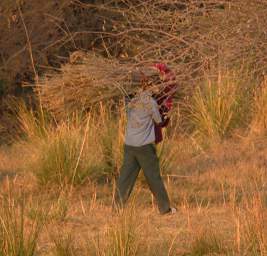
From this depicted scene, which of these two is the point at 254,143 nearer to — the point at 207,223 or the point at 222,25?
the point at 207,223

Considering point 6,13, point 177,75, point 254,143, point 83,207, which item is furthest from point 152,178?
point 6,13

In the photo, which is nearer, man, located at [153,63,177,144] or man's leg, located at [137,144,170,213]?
man, located at [153,63,177,144]

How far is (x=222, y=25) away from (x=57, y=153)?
4.72 meters

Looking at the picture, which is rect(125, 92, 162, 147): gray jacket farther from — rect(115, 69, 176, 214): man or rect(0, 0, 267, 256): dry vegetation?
rect(0, 0, 267, 256): dry vegetation

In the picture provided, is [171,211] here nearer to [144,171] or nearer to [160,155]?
[144,171]

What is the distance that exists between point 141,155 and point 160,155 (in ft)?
7.89

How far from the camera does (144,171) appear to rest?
32.0 feet

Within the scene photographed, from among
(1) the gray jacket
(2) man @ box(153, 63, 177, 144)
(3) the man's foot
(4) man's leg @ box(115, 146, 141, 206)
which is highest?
(2) man @ box(153, 63, 177, 144)

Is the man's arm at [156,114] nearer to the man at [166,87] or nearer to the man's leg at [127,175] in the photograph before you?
the man at [166,87]

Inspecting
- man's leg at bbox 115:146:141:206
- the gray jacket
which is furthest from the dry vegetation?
the gray jacket

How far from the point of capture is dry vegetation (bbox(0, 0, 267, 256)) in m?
7.40

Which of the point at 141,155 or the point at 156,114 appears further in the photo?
the point at 141,155

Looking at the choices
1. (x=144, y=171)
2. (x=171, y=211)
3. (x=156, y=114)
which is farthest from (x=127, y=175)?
(x=156, y=114)

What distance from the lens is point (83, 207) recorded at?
10.0m
